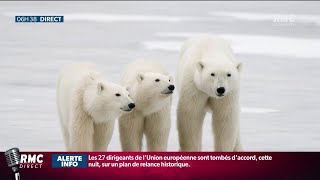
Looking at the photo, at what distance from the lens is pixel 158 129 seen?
6242mm

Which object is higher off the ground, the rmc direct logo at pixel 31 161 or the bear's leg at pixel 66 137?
the bear's leg at pixel 66 137

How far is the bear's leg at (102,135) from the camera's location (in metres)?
6.06

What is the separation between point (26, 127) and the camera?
678 cm

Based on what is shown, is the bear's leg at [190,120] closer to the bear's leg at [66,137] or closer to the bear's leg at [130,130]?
the bear's leg at [130,130]

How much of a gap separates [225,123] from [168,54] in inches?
141

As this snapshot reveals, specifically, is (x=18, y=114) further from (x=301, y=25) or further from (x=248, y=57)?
(x=301, y=25)

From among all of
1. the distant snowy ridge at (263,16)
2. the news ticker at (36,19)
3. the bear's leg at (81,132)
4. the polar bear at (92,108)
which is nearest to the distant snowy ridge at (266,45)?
the distant snowy ridge at (263,16)

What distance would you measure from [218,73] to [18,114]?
1.96 meters

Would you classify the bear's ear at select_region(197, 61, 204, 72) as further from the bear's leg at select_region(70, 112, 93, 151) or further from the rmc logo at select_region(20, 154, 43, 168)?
the rmc logo at select_region(20, 154, 43, 168)

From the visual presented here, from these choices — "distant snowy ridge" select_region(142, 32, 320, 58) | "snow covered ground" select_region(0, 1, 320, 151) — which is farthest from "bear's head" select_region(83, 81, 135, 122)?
"distant snowy ridge" select_region(142, 32, 320, 58)

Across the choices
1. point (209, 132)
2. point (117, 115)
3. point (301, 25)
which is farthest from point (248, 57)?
point (117, 115)

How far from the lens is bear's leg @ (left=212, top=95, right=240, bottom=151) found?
251 inches

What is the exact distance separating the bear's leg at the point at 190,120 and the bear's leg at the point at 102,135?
2.04ft

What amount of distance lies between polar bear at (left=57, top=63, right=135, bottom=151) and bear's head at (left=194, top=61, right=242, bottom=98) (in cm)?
63
